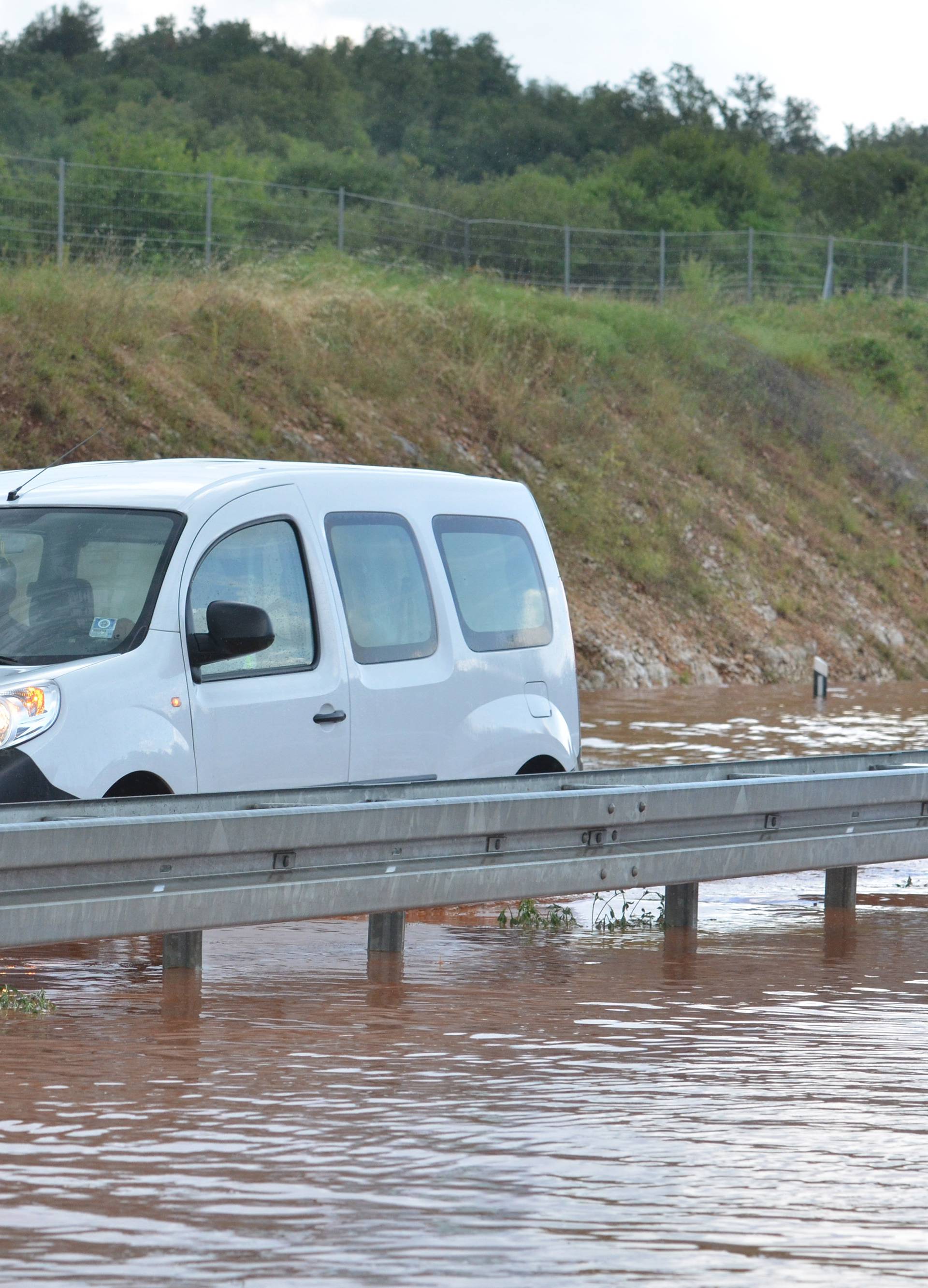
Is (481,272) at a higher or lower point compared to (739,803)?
higher

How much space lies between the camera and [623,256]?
45.9 m

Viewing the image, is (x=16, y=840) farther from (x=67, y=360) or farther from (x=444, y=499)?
(x=67, y=360)

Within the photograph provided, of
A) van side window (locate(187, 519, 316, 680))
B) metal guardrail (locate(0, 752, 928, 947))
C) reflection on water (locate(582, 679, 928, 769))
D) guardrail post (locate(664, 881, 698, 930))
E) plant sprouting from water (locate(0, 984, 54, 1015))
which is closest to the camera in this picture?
metal guardrail (locate(0, 752, 928, 947))

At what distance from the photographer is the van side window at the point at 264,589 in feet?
27.9

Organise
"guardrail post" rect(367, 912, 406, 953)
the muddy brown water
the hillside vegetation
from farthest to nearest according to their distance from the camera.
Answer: the hillside vegetation, "guardrail post" rect(367, 912, 406, 953), the muddy brown water

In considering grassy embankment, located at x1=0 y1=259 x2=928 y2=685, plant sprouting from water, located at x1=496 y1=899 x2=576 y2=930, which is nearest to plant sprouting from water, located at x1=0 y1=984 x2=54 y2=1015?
plant sprouting from water, located at x1=496 y1=899 x2=576 y2=930

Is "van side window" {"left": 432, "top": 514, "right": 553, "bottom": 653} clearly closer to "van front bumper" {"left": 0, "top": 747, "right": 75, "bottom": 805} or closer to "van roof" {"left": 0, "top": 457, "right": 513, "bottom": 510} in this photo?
"van roof" {"left": 0, "top": 457, "right": 513, "bottom": 510}

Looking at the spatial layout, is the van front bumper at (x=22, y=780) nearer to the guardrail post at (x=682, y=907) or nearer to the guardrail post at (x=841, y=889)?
the guardrail post at (x=682, y=907)

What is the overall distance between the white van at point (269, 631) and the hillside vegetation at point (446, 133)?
35.0m

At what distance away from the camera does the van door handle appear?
28.7ft

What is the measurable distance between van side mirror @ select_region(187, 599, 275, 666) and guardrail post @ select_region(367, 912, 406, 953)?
3.93 feet

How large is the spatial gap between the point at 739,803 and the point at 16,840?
3.48 metres

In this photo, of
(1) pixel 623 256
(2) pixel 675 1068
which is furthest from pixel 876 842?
(1) pixel 623 256

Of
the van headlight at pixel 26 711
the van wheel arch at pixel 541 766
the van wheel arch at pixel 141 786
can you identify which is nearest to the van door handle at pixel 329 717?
the van wheel arch at pixel 141 786
